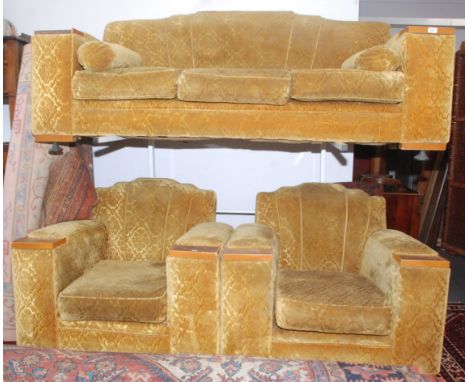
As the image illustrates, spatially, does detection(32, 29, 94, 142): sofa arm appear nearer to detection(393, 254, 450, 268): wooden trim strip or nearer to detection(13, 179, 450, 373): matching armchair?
detection(13, 179, 450, 373): matching armchair

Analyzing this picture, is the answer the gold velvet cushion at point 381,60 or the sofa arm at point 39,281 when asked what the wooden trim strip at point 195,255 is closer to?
the sofa arm at point 39,281

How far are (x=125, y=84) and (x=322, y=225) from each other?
118 cm

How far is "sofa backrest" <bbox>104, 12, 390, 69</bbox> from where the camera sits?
2455mm

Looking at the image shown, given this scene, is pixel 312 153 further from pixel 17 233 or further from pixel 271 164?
pixel 17 233

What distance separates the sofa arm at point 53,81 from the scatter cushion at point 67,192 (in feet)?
0.85

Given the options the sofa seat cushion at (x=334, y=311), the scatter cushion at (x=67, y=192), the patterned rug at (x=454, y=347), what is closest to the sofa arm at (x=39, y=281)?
the scatter cushion at (x=67, y=192)

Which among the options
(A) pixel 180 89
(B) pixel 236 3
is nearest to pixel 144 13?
(B) pixel 236 3

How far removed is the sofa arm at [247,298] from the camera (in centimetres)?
166

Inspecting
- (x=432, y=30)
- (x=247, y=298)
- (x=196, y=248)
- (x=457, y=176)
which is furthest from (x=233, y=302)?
(x=457, y=176)

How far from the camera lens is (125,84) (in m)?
1.84

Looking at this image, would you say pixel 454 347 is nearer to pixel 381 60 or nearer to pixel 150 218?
pixel 381 60

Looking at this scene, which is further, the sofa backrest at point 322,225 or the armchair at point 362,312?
the sofa backrest at point 322,225

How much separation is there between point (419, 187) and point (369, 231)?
2.46 meters

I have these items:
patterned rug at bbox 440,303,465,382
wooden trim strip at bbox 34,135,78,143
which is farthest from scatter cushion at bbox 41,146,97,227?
patterned rug at bbox 440,303,465,382
